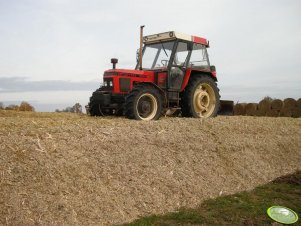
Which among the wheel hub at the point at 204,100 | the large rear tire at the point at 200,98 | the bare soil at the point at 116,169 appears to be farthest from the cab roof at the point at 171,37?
the bare soil at the point at 116,169

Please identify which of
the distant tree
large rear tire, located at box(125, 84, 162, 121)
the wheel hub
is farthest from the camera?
the distant tree

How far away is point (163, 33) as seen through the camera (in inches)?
432

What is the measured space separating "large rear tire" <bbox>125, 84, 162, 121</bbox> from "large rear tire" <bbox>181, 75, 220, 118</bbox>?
1.44 metres

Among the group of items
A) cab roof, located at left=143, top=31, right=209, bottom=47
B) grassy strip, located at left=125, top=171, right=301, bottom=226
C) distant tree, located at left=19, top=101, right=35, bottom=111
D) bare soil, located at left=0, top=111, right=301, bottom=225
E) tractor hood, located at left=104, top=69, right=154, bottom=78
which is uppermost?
cab roof, located at left=143, top=31, right=209, bottom=47

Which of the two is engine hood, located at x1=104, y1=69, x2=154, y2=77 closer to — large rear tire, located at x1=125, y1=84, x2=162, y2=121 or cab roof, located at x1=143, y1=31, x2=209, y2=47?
large rear tire, located at x1=125, y1=84, x2=162, y2=121

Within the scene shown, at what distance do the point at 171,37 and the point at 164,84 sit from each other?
1414 millimetres

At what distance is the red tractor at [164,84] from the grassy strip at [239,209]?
11.0 feet

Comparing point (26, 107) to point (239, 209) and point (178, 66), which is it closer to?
point (178, 66)

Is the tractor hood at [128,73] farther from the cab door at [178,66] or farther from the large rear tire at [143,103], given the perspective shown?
the large rear tire at [143,103]

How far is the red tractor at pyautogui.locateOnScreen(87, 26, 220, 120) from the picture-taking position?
Answer: 9.58m

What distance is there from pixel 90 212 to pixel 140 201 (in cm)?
98

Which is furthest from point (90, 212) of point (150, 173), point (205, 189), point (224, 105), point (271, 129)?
point (224, 105)

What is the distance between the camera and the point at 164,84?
10.6 meters

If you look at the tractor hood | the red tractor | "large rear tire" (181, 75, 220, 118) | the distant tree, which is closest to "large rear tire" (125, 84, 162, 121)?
the red tractor
